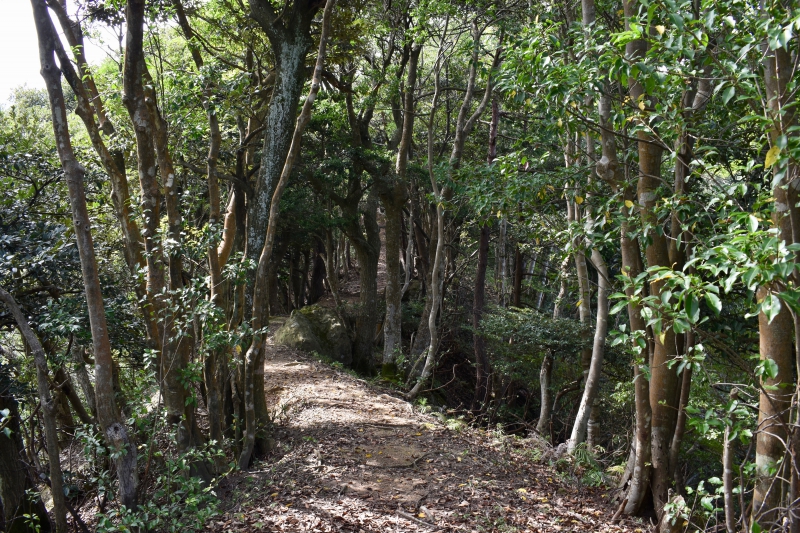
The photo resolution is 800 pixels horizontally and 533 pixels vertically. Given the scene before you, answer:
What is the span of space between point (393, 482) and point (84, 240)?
4.34 m

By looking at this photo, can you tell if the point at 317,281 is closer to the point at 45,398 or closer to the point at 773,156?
the point at 45,398

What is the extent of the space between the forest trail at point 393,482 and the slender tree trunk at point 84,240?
1.59 m

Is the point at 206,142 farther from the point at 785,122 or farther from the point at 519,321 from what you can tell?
the point at 785,122

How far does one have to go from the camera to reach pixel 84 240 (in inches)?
156

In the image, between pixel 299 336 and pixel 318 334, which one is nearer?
pixel 299 336

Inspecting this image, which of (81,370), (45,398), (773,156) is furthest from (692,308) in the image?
(81,370)

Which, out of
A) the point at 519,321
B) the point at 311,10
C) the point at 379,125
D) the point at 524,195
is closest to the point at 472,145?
the point at 379,125

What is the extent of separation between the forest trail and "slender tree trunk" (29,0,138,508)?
1594 mm

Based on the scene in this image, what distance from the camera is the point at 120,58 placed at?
690 cm

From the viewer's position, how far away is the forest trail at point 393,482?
555cm

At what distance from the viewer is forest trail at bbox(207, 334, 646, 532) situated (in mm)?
5555

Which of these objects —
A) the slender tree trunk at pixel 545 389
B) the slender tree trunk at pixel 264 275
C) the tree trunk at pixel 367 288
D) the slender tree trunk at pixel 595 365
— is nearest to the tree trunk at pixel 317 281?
the tree trunk at pixel 367 288

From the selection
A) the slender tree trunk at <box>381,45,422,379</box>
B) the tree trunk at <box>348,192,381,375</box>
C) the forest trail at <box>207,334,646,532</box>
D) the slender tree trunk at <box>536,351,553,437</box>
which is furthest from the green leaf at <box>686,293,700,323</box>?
the tree trunk at <box>348,192,381,375</box>

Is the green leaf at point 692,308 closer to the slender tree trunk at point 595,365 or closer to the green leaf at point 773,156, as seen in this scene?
the green leaf at point 773,156
